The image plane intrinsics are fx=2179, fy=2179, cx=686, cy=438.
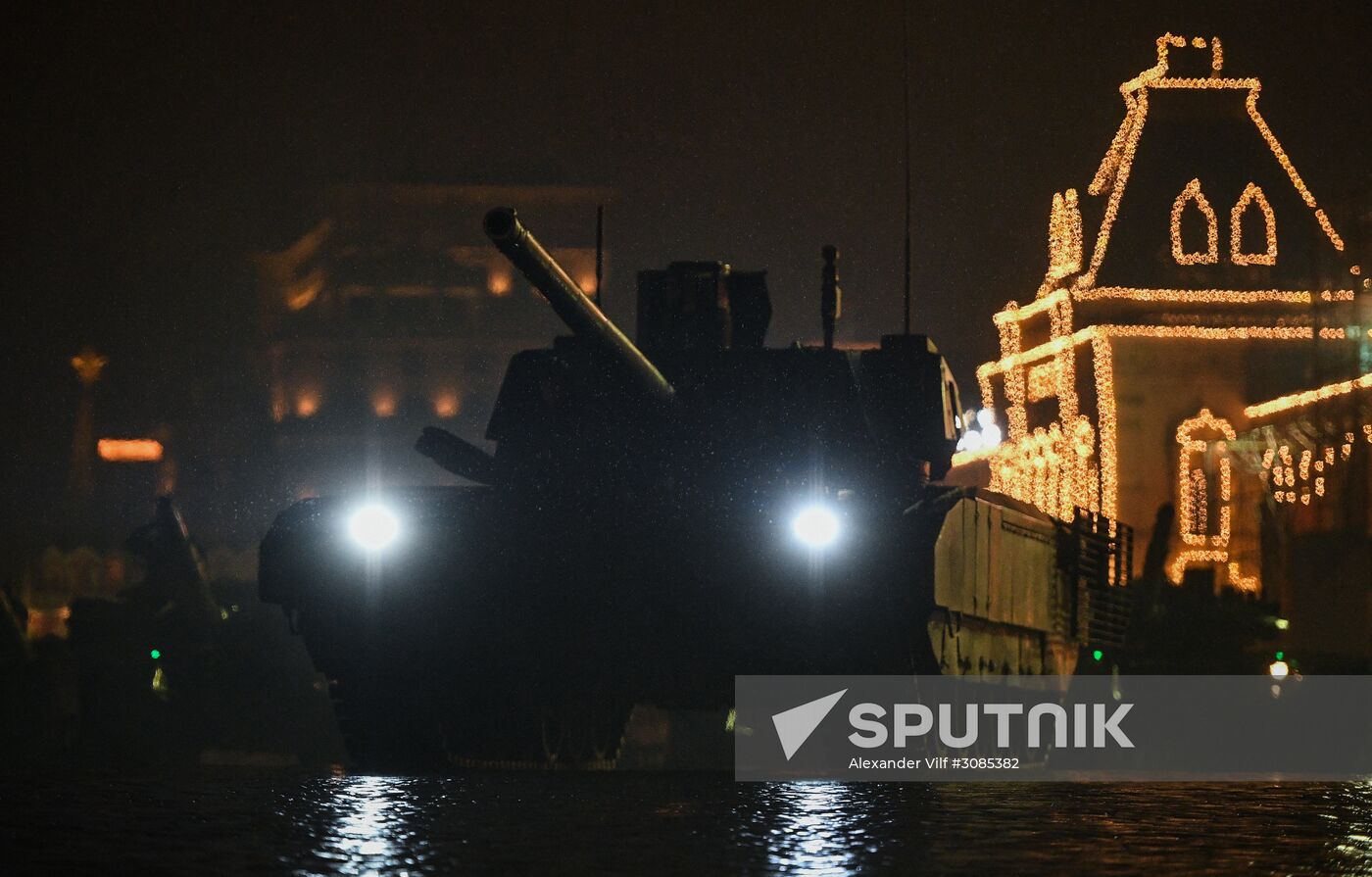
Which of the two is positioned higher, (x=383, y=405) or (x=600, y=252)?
(x=383, y=405)

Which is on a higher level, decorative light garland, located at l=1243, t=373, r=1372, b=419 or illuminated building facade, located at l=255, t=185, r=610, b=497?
illuminated building facade, located at l=255, t=185, r=610, b=497

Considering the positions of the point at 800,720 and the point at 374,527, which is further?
the point at 800,720

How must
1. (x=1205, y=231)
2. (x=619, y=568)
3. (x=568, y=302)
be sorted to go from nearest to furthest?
(x=568, y=302), (x=619, y=568), (x=1205, y=231)

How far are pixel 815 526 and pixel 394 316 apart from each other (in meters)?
74.7

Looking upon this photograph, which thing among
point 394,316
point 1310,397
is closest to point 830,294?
point 1310,397

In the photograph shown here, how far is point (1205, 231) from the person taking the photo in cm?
6088

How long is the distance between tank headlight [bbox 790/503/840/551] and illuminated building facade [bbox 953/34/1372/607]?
47.5 m

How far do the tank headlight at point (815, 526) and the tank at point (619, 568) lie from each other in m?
0.01

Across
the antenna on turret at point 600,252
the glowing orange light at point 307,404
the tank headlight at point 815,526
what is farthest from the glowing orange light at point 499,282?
the tank headlight at point 815,526

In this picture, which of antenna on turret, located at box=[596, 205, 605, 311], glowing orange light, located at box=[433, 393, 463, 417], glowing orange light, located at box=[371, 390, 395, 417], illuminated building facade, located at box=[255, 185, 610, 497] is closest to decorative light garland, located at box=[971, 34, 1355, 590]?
Result: illuminated building facade, located at box=[255, 185, 610, 497]

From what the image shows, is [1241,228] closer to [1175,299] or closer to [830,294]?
[1175,299]

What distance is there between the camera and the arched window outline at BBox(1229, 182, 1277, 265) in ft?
190

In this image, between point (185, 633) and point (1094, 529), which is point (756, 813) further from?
point (185, 633)

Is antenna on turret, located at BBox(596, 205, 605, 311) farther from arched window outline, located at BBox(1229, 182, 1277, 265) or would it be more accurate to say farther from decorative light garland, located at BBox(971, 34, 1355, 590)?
arched window outline, located at BBox(1229, 182, 1277, 265)
